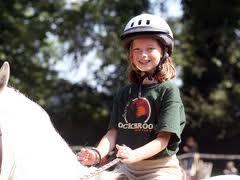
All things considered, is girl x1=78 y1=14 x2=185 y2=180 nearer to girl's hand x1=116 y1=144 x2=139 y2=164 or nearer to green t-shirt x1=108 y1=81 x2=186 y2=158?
green t-shirt x1=108 y1=81 x2=186 y2=158

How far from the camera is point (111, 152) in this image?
3.61m

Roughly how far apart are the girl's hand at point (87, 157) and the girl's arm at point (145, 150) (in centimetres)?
28

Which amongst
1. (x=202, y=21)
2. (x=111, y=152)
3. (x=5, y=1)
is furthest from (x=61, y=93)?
(x=111, y=152)

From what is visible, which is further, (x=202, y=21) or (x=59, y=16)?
(x=59, y=16)

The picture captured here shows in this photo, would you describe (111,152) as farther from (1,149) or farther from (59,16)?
(59,16)

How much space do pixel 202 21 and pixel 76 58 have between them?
602cm

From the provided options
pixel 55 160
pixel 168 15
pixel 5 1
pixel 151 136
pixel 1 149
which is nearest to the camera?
pixel 1 149

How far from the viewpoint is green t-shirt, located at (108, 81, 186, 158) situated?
3.27 meters

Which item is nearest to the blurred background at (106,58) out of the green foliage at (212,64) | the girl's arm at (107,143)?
the green foliage at (212,64)

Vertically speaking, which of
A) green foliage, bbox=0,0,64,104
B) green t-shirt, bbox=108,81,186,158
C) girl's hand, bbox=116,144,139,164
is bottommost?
girl's hand, bbox=116,144,139,164

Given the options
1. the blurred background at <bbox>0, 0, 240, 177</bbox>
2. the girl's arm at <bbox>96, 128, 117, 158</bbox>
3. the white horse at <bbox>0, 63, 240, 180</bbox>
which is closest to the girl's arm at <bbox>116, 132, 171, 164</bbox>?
the white horse at <bbox>0, 63, 240, 180</bbox>

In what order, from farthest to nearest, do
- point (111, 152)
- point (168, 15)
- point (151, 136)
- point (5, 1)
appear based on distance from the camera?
point (168, 15), point (5, 1), point (111, 152), point (151, 136)

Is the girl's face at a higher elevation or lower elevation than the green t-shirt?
higher

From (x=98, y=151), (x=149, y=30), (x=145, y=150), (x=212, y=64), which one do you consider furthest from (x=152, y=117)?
(x=212, y=64)
